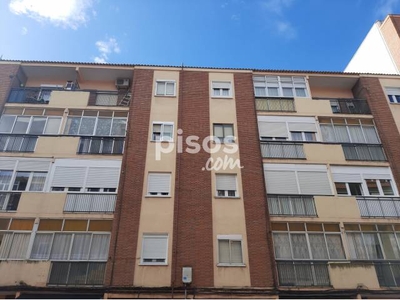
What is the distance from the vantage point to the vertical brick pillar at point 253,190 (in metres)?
11.5

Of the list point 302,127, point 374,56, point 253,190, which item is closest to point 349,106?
point 302,127

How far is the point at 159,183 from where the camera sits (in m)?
13.3

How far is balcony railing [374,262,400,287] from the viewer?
1146 centimetres

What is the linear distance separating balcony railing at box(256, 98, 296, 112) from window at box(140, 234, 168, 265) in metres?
8.30

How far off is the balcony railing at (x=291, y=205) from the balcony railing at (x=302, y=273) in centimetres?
202

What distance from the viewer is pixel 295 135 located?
1525cm

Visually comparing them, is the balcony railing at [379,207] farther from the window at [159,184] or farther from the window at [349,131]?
the window at [159,184]

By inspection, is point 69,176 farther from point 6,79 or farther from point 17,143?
point 6,79

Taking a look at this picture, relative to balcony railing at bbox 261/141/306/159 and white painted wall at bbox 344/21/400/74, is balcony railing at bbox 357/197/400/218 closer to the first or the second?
balcony railing at bbox 261/141/306/159

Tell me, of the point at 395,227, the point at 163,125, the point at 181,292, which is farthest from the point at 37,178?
the point at 395,227

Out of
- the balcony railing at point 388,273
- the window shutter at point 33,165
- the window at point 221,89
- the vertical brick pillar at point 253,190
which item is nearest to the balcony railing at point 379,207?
the balcony railing at point 388,273

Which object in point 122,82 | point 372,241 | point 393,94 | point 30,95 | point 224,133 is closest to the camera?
point 372,241

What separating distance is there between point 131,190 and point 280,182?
6.56m

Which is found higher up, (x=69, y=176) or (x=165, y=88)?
(x=165, y=88)
